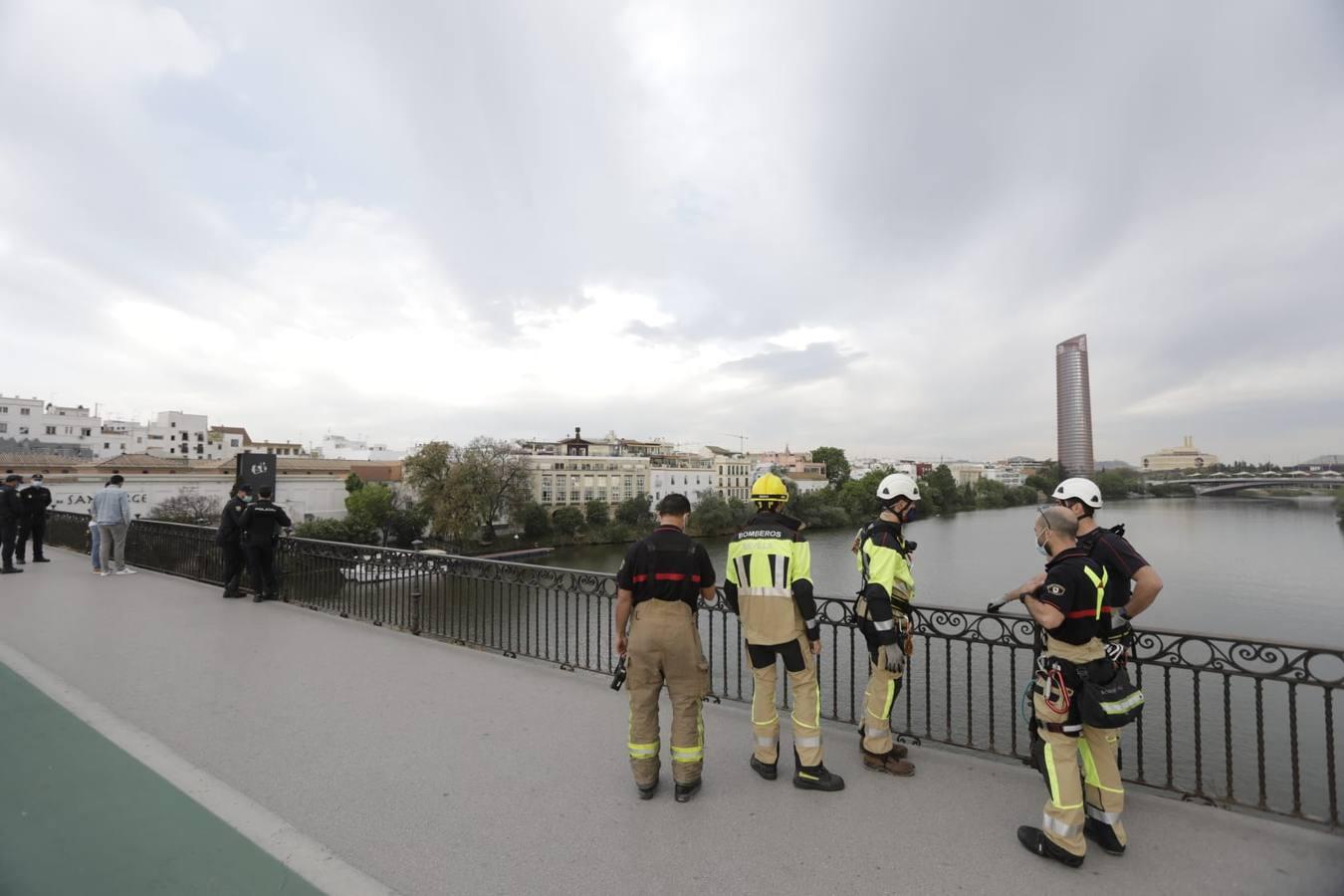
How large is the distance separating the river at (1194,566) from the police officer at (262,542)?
8.84 m

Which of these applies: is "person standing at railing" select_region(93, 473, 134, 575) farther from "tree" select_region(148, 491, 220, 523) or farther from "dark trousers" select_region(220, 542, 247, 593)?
"tree" select_region(148, 491, 220, 523)

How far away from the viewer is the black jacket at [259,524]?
7219 millimetres

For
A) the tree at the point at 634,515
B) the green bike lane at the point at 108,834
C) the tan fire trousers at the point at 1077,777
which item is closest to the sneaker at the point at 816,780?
the tan fire trousers at the point at 1077,777

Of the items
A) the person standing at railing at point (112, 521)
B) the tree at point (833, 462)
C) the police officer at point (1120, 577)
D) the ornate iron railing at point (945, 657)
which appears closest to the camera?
the police officer at point (1120, 577)

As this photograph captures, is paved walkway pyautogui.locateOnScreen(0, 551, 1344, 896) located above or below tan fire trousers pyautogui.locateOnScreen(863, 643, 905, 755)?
below

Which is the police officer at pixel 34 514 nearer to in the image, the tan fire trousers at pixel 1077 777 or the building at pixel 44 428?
the tan fire trousers at pixel 1077 777

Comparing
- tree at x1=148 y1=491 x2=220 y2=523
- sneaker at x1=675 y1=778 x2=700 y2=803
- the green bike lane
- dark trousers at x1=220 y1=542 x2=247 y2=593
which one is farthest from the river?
tree at x1=148 y1=491 x2=220 y2=523

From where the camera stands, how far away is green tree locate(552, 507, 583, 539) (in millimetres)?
52344

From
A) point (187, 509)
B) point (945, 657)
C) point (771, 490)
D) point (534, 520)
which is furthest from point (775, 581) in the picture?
point (534, 520)

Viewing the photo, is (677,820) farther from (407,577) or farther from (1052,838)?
(407,577)

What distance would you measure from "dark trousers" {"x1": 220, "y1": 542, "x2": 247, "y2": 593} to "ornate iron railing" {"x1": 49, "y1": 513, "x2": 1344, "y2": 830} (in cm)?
53

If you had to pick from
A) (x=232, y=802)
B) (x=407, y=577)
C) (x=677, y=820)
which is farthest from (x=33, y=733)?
(x=677, y=820)

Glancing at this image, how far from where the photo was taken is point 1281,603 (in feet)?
→ 79.3

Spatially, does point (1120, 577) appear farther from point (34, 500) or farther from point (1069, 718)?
point (34, 500)
